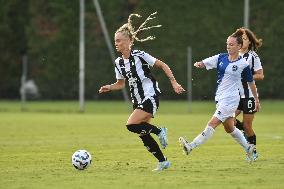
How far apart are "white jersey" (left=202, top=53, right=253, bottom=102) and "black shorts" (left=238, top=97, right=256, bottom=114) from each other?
1255 mm

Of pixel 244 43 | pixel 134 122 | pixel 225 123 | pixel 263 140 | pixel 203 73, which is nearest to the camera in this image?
pixel 134 122

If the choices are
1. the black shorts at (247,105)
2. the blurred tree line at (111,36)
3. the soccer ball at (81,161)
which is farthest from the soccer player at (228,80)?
the blurred tree line at (111,36)

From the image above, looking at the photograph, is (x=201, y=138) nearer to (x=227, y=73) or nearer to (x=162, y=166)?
(x=162, y=166)

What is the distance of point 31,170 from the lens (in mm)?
12945

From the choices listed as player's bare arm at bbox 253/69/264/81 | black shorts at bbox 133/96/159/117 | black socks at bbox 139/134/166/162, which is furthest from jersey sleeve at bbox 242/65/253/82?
black socks at bbox 139/134/166/162

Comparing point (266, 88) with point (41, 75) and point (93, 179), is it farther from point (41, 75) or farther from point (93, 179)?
point (93, 179)

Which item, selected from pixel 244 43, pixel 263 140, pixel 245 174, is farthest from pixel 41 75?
pixel 245 174

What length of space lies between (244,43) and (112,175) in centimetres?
419

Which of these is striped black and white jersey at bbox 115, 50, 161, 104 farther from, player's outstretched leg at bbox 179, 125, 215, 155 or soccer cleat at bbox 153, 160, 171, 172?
soccer cleat at bbox 153, 160, 171, 172

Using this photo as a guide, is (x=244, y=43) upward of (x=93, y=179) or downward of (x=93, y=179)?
upward

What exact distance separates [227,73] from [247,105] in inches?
61.9

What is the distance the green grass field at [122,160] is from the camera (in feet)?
36.7

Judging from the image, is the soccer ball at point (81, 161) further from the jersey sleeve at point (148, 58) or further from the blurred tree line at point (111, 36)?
the blurred tree line at point (111, 36)

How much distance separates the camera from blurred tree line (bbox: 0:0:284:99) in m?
40.1
